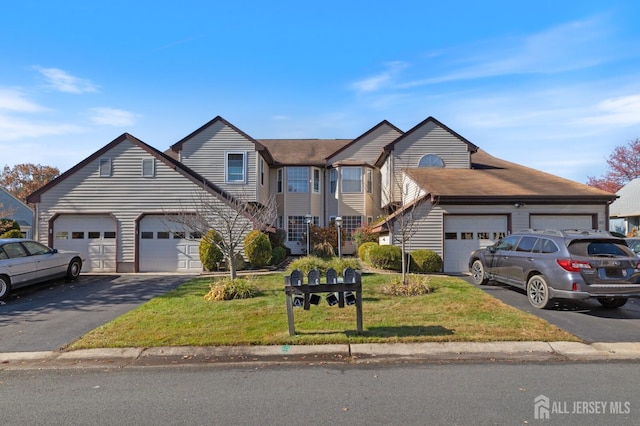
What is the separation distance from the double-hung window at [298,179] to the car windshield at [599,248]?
17709 mm

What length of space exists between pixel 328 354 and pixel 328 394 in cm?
148

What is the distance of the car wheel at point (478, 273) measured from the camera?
12117mm

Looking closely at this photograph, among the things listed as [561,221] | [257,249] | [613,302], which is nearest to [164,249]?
[257,249]

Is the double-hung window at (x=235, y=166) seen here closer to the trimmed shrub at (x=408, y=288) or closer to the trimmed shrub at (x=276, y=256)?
the trimmed shrub at (x=276, y=256)

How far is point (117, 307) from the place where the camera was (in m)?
9.73

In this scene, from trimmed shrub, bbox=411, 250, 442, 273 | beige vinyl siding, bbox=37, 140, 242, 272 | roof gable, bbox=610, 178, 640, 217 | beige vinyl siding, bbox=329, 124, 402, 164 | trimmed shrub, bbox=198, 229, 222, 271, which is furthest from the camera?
roof gable, bbox=610, 178, 640, 217

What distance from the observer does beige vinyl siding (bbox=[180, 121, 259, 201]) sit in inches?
864

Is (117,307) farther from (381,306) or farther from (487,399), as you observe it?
(487,399)

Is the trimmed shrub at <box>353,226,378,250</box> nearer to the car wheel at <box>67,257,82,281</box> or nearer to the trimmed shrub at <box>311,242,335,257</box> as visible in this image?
the trimmed shrub at <box>311,242,335,257</box>

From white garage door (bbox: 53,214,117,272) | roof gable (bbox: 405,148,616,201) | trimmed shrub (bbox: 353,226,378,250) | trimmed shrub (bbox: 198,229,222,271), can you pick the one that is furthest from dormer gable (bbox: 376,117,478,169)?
white garage door (bbox: 53,214,117,272)

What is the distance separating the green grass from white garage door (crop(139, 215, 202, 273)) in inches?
230

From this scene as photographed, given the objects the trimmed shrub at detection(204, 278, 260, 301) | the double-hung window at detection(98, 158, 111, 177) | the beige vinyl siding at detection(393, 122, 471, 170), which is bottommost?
the trimmed shrub at detection(204, 278, 260, 301)

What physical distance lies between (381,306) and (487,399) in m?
4.58

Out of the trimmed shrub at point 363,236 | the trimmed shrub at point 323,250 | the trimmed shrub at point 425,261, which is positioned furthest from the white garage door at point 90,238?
the trimmed shrub at point 425,261
